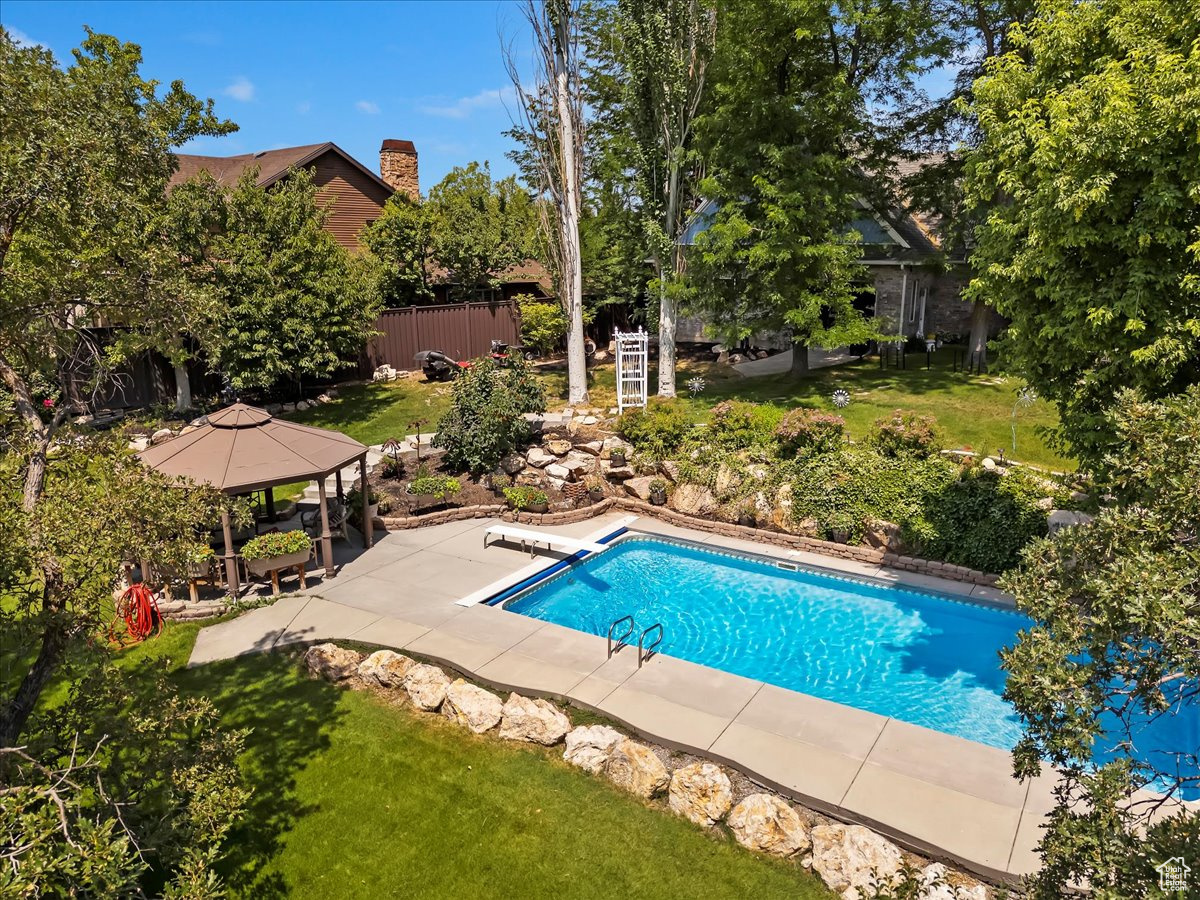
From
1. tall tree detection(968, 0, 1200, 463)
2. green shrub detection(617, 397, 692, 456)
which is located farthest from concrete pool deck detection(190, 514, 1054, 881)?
tall tree detection(968, 0, 1200, 463)

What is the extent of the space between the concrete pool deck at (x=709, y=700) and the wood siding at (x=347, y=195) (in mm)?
22255

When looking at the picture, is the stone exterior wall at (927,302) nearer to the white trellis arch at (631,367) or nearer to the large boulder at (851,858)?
the white trellis arch at (631,367)

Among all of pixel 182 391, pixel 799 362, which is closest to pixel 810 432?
pixel 799 362

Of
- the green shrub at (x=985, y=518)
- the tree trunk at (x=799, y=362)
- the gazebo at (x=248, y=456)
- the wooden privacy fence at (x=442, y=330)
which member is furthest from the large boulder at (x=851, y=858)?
the wooden privacy fence at (x=442, y=330)

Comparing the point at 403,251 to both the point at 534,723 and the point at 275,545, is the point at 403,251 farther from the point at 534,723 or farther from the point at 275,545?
the point at 534,723

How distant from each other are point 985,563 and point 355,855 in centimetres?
1048

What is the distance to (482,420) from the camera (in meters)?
16.3

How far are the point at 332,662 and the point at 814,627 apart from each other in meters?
7.23

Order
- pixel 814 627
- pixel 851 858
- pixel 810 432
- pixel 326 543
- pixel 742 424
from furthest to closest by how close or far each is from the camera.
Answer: pixel 742 424
pixel 810 432
pixel 326 543
pixel 814 627
pixel 851 858

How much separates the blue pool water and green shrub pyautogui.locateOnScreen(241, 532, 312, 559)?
3611 mm

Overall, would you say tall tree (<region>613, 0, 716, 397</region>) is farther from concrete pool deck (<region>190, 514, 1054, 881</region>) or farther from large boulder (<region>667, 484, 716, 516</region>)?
concrete pool deck (<region>190, 514, 1054, 881</region>)

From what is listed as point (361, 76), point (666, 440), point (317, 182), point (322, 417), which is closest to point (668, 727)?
point (666, 440)

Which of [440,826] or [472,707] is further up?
[472,707]

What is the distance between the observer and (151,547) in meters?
5.34
